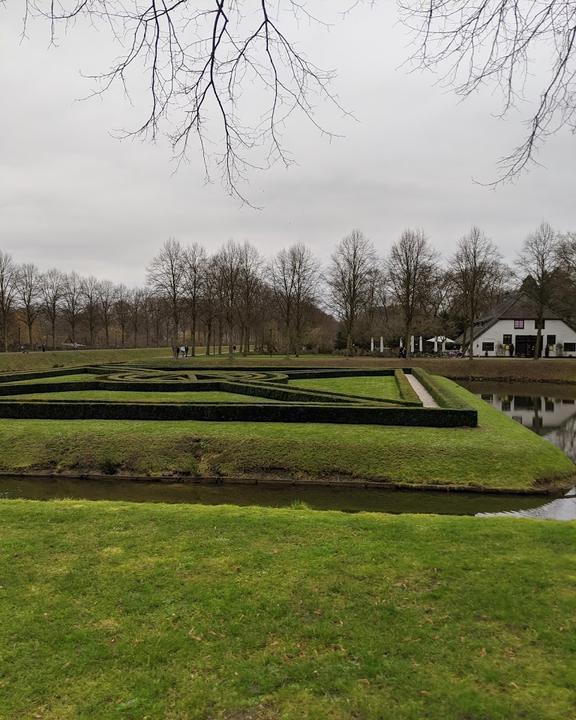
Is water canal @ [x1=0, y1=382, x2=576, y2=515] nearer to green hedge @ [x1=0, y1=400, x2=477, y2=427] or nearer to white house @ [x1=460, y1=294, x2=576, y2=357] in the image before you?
green hedge @ [x1=0, y1=400, x2=477, y2=427]

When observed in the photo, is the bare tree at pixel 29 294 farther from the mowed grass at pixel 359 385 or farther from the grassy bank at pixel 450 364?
the mowed grass at pixel 359 385

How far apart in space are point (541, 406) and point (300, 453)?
19.6 meters

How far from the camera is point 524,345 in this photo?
56031 millimetres

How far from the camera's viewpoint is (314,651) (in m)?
3.91

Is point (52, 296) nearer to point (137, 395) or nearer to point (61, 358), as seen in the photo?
point (61, 358)

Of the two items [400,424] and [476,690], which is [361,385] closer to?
[400,424]

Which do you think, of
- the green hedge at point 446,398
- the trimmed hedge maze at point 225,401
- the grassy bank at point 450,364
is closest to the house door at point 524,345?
the grassy bank at point 450,364

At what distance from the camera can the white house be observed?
179ft

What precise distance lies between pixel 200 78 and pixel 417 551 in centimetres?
541

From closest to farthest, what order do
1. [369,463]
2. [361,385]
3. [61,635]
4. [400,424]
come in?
[61,635], [369,463], [400,424], [361,385]

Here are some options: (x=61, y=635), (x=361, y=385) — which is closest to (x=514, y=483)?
(x=61, y=635)

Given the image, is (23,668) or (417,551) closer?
(23,668)

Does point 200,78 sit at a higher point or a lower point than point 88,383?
higher

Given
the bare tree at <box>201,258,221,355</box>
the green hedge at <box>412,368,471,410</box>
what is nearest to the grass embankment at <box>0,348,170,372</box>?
the bare tree at <box>201,258,221,355</box>
